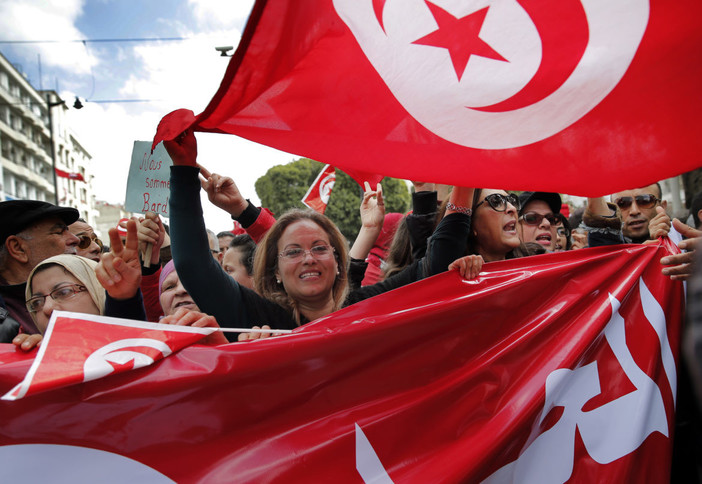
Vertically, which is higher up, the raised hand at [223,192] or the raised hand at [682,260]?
the raised hand at [223,192]

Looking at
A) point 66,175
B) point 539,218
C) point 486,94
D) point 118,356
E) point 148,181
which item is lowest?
point 118,356

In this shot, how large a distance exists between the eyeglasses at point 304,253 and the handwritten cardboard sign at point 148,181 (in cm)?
58

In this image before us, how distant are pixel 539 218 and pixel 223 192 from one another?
84.6 inches

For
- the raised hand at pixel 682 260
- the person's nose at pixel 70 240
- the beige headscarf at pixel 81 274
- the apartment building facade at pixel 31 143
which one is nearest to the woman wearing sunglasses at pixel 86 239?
the person's nose at pixel 70 240

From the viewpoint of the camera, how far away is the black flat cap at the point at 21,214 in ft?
9.36

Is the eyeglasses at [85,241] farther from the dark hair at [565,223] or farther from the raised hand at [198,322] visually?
the dark hair at [565,223]

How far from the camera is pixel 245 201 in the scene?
2771 mm

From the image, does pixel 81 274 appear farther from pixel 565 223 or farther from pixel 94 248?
pixel 565 223

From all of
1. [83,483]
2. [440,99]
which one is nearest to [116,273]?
[83,483]

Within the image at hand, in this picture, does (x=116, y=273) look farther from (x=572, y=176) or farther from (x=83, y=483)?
(x=572, y=176)

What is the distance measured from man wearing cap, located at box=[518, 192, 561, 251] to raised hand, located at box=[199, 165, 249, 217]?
1942 mm

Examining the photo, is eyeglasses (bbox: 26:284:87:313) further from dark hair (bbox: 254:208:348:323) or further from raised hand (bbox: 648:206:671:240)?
raised hand (bbox: 648:206:671:240)

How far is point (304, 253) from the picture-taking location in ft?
7.97

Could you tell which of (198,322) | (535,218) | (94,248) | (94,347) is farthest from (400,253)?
(94,248)
